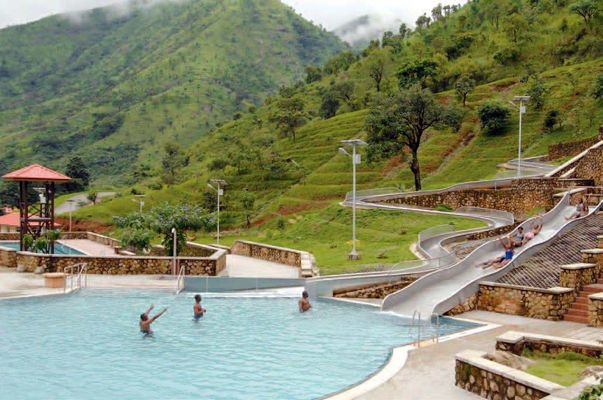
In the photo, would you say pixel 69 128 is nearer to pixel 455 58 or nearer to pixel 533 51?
pixel 455 58

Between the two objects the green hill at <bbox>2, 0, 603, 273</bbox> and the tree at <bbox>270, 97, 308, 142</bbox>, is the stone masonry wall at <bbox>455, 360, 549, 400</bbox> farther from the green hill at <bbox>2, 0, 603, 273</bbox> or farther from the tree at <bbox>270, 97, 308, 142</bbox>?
the tree at <bbox>270, 97, 308, 142</bbox>

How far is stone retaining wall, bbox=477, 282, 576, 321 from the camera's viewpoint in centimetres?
1784

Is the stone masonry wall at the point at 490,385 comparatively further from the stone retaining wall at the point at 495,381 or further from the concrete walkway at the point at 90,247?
the concrete walkway at the point at 90,247

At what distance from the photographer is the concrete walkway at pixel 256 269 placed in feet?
89.8

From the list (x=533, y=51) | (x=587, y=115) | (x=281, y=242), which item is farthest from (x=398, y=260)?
(x=533, y=51)

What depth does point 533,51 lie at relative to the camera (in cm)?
9131

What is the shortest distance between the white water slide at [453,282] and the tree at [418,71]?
6345 cm

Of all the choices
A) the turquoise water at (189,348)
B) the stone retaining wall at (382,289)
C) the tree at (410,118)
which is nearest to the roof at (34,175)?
the turquoise water at (189,348)

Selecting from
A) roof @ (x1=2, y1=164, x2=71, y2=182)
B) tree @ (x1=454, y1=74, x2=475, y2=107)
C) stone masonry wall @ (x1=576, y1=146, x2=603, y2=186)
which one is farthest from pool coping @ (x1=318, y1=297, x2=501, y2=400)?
tree @ (x1=454, y1=74, x2=475, y2=107)

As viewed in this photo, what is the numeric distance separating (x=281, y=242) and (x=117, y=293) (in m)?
15.3

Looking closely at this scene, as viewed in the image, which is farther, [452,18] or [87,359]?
[452,18]

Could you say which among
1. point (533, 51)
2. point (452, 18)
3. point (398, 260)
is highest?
point (452, 18)

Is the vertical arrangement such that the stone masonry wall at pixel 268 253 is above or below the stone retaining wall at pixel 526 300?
above

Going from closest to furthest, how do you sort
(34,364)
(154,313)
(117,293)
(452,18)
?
1. (34,364)
2. (154,313)
3. (117,293)
4. (452,18)
